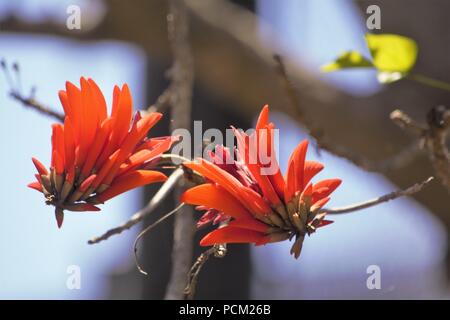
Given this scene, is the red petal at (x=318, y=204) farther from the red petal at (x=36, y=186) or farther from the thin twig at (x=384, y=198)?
the red petal at (x=36, y=186)

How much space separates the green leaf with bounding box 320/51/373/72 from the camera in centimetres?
91

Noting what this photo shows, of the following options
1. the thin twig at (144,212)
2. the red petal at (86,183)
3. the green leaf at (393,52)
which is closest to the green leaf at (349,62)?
the green leaf at (393,52)

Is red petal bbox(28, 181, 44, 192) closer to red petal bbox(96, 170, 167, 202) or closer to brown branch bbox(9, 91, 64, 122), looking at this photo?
red petal bbox(96, 170, 167, 202)

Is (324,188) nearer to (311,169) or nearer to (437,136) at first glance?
(311,169)

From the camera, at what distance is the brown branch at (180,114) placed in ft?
2.73

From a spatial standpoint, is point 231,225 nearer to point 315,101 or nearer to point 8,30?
point 315,101

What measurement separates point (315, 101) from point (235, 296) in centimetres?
47

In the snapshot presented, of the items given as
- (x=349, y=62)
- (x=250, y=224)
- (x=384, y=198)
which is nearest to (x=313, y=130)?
(x=349, y=62)

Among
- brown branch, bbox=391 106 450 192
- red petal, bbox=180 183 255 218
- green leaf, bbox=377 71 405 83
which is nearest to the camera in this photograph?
red petal, bbox=180 183 255 218

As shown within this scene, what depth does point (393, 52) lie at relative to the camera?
914 mm

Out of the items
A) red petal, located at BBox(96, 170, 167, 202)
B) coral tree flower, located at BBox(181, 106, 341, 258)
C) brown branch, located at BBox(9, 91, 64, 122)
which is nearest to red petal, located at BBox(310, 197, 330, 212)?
coral tree flower, located at BBox(181, 106, 341, 258)

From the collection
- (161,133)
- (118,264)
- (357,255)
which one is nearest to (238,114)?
(161,133)

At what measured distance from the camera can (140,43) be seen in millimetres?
2107

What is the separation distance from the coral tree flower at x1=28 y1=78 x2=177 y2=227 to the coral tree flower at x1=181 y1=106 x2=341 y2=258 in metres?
0.04
